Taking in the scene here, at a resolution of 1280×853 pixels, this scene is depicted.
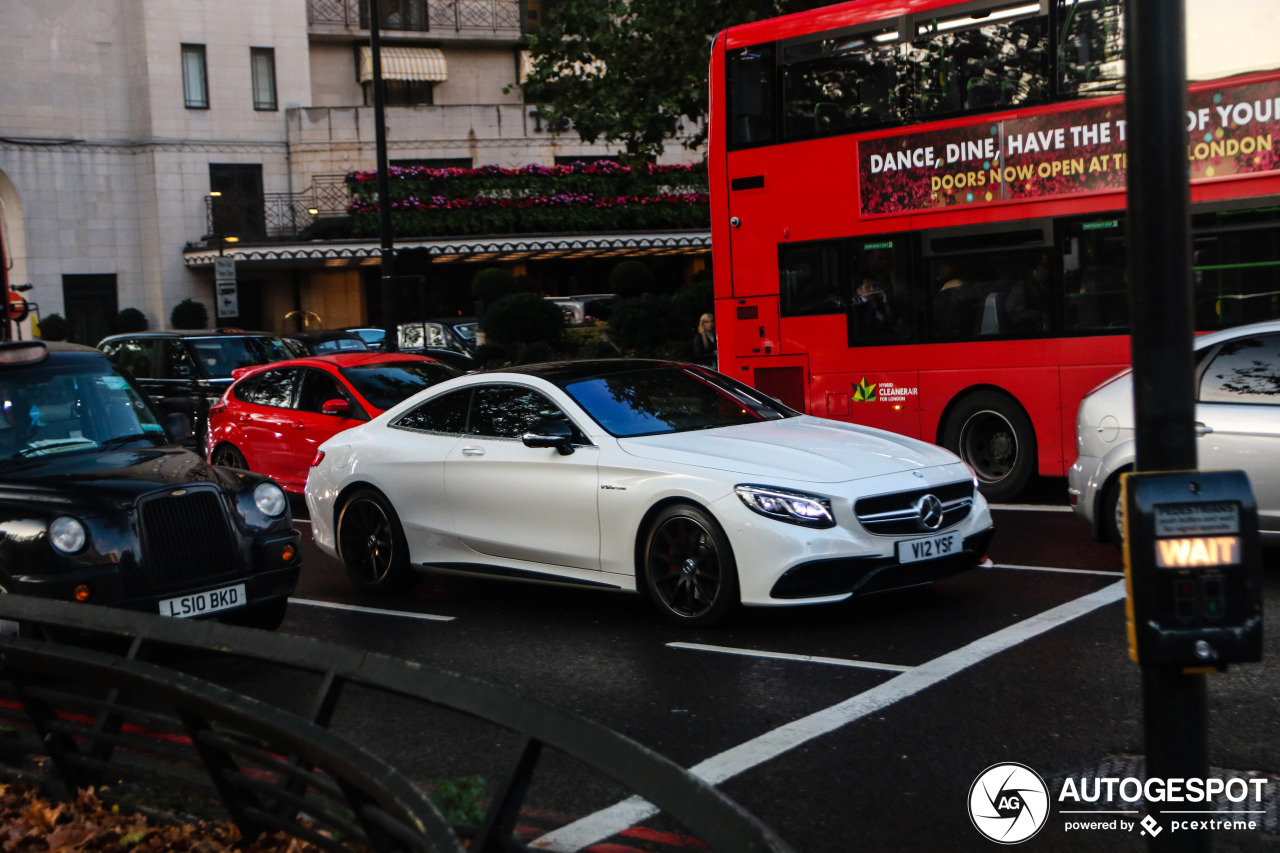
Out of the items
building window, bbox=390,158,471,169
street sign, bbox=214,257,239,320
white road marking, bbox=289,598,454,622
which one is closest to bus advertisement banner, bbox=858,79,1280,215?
white road marking, bbox=289,598,454,622

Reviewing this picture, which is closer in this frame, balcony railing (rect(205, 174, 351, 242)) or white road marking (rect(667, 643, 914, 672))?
white road marking (rect(667, 643, 914, 672))

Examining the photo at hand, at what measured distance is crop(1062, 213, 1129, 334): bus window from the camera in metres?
11.7

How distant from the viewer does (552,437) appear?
8078 millimetres

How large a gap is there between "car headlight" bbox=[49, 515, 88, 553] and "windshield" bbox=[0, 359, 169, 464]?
1.00m

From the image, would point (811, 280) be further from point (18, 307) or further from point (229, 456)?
point (18, 307)

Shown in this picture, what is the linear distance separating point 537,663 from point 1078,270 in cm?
688

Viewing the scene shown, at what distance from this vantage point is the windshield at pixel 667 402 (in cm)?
827

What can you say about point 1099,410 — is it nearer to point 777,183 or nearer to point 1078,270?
point 1078,270

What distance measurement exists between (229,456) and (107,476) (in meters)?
7.19

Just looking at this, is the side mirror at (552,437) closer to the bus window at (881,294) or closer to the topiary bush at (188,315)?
the bus window at (881,294)

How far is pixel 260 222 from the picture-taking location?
45.8 metres

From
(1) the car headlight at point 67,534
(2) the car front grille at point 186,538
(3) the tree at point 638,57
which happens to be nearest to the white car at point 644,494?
(2) the car front grille at point 186,538

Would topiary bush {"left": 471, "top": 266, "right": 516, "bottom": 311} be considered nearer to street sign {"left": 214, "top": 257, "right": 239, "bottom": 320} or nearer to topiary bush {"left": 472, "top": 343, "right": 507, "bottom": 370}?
street sign {"left": 214, "top": 257, "right": 239, "bottom": 320}

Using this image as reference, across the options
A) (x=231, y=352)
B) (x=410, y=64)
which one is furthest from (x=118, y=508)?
(x=410, y=64)
